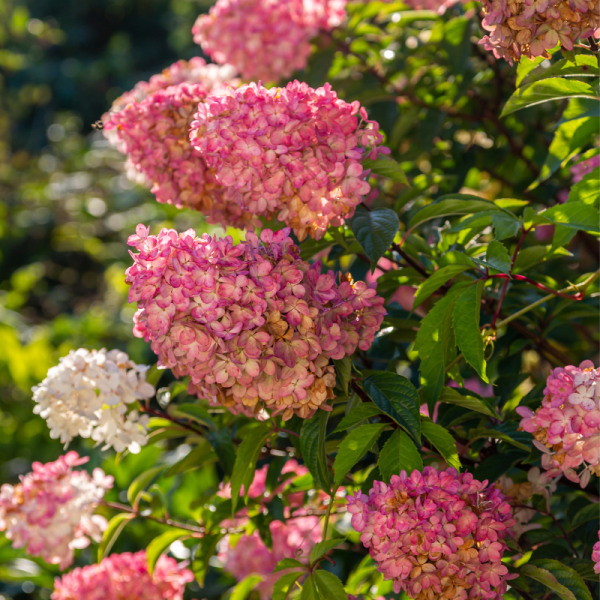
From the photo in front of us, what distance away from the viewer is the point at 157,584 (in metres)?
1.11

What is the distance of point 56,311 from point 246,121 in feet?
13.5

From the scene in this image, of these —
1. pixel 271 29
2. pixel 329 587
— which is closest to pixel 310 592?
pixel 329 587

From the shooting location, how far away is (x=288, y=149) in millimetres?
702

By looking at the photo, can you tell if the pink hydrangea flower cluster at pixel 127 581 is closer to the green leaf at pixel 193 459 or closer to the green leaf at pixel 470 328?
the green leaf at pixel 193 459

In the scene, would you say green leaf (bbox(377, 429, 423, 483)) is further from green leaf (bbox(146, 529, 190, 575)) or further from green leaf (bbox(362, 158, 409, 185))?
green leaf (bbox(146, 529, 190, 575))

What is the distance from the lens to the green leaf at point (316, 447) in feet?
2.29

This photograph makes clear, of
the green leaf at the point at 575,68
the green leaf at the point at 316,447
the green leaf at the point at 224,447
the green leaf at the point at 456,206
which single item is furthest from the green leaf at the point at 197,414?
the green leaf at the point at 575,68

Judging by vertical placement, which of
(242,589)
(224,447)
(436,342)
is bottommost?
(242,589)

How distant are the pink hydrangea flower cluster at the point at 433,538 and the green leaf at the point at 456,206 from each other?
33 cm

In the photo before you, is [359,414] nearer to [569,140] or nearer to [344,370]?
[344,370]

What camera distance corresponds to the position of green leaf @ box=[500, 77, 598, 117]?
29.3 inches

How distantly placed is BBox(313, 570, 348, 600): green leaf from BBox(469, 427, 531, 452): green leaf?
10.1 inches

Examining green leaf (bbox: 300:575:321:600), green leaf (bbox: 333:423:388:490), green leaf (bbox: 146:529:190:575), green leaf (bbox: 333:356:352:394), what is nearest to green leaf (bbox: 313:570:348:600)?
green leaf (bbox: 300:575:321:600)

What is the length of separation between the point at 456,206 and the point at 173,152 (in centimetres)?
40
